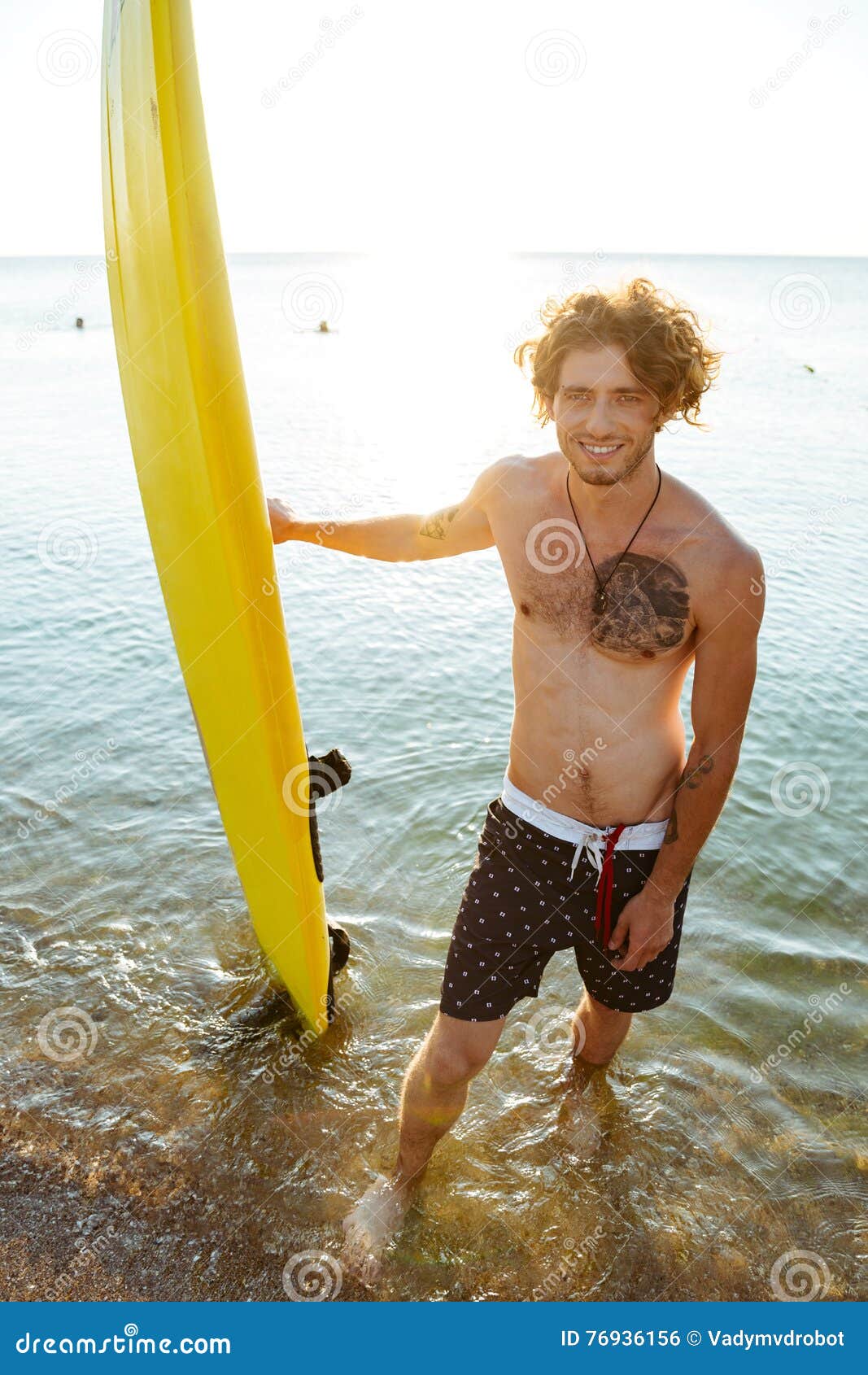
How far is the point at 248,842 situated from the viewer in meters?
3.22

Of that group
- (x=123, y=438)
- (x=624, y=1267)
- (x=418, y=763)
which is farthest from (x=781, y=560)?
(x=123, y=438)

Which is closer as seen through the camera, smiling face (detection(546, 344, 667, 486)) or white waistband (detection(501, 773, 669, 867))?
smiling face (detection(546, 344, 667, 486))

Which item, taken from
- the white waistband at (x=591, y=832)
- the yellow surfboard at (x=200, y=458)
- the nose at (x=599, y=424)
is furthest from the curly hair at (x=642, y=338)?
the white waistband at (x=591, y=832)

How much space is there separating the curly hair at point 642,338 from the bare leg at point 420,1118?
5.68ft

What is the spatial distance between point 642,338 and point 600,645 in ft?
2.56

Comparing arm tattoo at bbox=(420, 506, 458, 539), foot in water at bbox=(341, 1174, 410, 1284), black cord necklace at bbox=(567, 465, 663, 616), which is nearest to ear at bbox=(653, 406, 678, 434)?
black cord necklace at bbox=(567, 465, 663, 616)

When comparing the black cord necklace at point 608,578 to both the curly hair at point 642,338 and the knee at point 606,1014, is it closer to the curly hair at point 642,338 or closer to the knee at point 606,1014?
the curly hair at point 642,338

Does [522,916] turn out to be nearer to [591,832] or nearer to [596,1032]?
[591,832]

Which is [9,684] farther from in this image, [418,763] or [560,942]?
[560,942]

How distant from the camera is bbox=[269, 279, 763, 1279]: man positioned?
7.57 ft

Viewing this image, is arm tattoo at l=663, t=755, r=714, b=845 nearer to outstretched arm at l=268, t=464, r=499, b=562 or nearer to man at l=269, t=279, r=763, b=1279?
man at l=269, t=279, r=763, b=1279

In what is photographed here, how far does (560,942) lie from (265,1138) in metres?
1.23

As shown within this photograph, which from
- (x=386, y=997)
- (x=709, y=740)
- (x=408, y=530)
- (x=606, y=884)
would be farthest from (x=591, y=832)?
(x=386, y=997)

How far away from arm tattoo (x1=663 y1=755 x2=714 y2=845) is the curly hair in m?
0.92
